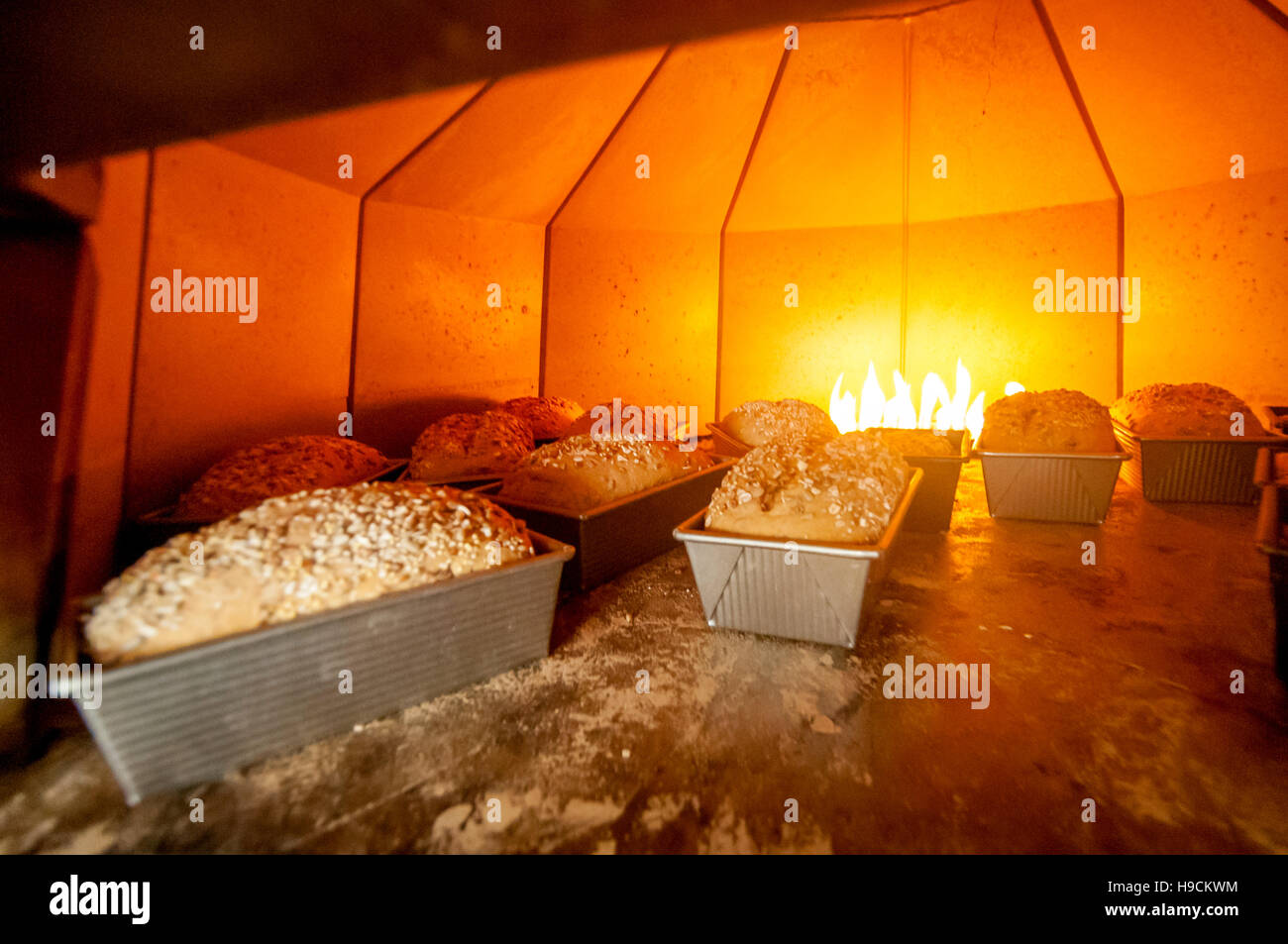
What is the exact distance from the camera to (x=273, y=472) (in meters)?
2.42

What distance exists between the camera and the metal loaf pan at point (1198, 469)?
314 centimetres

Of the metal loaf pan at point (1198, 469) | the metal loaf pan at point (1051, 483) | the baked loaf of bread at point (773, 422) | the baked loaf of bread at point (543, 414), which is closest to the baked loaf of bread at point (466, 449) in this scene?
the baked loaf of bread at point (543, 414)

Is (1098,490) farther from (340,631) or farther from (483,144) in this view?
(483,144)

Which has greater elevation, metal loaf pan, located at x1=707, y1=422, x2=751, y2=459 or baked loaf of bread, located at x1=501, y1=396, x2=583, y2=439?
baked loaf of bread, located at x1=501, y1=396, x2=583, y2=439

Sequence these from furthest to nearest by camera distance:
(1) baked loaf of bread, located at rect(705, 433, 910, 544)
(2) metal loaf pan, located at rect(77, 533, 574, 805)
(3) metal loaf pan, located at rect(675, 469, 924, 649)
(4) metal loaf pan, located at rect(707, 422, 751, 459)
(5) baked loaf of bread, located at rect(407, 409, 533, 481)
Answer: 1. (4) metal loaf pan, located at rect(707, 422, 751, 459)
2. (5) baked loaf of bread, located at rect(407, 409, 533, 481)
3. (1) baked loaf of bread, located at rect(705, 433, 910, 544)
4. (3) metal loaf pan, located at rect(675, 469, 924, 649)
5. (2) metal loaf pan, located at rect(77, 533, 574, 805)

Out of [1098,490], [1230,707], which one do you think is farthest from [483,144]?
[1230,707]

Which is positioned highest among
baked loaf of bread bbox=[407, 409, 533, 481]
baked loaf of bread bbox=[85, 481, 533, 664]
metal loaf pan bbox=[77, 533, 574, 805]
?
baked loaf of bread bbox=[407, 409, 533, 481]

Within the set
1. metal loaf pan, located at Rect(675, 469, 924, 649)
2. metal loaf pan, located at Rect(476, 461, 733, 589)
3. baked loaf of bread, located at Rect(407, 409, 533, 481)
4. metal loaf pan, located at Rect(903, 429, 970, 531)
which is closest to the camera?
metal loaf pan, located at Rect(675, 469, 924, 649)

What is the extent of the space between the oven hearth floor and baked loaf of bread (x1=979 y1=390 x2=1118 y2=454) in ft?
3.60

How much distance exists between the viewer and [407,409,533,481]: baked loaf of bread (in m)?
2.98

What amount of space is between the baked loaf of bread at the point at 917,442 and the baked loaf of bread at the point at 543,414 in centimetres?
222

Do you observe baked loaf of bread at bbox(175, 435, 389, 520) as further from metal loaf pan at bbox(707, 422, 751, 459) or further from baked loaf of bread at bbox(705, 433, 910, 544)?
metal loaf pan at bbox(707, 422, 751, 459)

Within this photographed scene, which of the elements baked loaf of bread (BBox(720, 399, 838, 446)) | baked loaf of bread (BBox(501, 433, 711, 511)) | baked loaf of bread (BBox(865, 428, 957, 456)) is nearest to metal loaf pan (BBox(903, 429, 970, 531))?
baked loaf of bread (BBox(865, 428, 957, 456))
